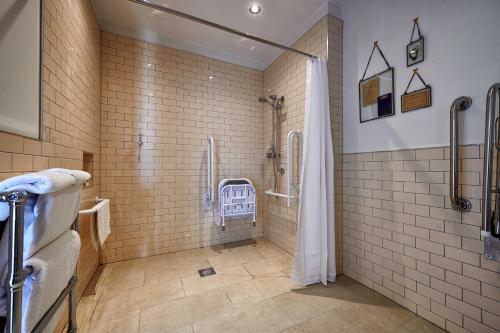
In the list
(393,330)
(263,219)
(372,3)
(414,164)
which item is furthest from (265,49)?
(393,330)

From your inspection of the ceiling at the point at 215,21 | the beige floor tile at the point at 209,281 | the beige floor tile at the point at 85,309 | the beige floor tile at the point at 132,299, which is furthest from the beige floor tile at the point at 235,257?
the ceiling at the point at 215,21

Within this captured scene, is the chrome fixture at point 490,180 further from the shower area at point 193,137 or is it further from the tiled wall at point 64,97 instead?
the tiled wall at point 64,97

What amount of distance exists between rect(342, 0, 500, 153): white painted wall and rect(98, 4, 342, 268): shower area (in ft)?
0.62

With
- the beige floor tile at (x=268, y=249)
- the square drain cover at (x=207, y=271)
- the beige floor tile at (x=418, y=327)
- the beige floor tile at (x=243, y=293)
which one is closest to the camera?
the beige floor tile at (x=418, y=327)

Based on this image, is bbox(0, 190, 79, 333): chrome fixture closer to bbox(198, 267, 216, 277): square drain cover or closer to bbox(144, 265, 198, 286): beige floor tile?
bbox(144, 265, 198, 286): beige floor tile

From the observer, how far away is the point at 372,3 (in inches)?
68.9

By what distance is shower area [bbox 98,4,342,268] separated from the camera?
2.21 metres

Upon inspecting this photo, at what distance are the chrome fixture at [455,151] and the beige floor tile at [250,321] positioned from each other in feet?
4.43

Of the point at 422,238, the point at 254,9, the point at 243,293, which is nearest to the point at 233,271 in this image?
the point at 243,293

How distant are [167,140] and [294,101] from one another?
1666 millimetres

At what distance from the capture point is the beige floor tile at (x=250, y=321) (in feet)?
4.42

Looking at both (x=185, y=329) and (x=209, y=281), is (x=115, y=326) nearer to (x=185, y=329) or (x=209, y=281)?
(x=185, y=329)

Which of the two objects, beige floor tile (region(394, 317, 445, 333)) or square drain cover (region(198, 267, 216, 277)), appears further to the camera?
square drain cover (region(198, 267, 216, 277))

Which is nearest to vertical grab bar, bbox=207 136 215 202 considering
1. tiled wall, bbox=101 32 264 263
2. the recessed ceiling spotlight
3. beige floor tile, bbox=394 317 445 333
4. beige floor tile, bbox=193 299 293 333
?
tiled wall, bbox=101 32 264 263
